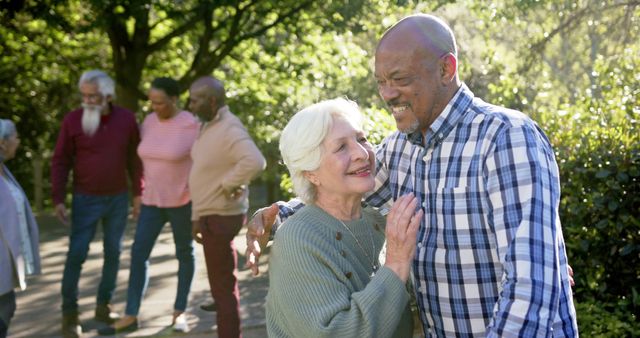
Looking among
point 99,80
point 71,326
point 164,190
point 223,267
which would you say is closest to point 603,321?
point 223,267

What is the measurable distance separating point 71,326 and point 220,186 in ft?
5.93

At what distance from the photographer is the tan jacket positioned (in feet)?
20.0

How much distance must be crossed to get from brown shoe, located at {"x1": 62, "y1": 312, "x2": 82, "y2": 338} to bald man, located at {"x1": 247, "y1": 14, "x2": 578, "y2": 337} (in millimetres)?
4654

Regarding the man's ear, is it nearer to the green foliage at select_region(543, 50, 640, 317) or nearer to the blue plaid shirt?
the blue plaid shirt

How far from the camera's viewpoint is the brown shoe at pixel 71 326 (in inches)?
270

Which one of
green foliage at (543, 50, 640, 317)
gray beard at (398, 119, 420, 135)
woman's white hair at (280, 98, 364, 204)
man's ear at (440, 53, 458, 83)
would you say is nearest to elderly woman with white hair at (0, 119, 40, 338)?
woman's white hair at (280, 98, 364, 204)

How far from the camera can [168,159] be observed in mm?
6836

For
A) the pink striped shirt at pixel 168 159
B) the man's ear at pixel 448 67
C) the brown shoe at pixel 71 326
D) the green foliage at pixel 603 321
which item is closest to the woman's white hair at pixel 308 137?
the man's ear at pixel 448 67

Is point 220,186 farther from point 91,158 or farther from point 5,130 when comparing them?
point 5,130

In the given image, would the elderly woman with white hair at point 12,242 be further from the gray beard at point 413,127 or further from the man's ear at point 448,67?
the man's ear at point 448,67

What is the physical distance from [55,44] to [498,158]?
612 inches

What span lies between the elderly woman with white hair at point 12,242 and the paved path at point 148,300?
1.43 meters

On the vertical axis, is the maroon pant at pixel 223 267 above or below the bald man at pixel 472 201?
below

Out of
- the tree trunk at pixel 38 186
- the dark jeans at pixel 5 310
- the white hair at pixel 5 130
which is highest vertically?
the white hair at pixel 5 130
